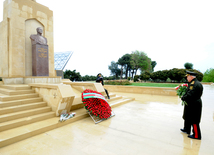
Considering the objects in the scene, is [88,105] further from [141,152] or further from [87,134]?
[141,152]

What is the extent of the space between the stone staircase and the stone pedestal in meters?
2.39

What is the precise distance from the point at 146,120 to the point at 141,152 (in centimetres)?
224

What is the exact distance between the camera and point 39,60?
8.20 meters

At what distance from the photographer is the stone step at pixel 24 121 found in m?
3.70

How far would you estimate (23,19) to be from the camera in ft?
26.6

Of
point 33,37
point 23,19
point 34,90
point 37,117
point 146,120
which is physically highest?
point 23,19

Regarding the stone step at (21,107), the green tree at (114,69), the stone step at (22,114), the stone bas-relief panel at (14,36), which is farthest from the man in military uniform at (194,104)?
the green tree at (114,69)

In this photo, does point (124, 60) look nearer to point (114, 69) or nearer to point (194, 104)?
point (114, 69)

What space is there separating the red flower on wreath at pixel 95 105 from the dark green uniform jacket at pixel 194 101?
282 centimetres

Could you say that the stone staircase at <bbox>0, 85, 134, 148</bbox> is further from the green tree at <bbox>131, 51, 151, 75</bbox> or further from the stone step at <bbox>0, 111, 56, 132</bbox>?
the green tree at <bbox>131, 51, 151, 75</bbox>

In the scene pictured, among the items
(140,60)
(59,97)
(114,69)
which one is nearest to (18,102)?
(59,97)

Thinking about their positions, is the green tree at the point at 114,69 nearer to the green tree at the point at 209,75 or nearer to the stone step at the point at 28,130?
the green tree at the point at 209,75

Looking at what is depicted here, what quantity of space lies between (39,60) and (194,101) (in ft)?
27.1

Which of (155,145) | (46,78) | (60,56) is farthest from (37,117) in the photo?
(60,56)
